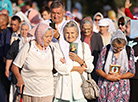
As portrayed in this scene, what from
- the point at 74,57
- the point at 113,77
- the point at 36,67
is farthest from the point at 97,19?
the point at 36,67

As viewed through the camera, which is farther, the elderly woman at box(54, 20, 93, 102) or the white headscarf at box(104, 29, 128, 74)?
the white headscarf at box(104, 29, 128, 74)

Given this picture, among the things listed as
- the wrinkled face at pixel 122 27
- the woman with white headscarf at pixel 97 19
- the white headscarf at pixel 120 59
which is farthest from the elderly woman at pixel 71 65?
the woman with white headscarf at pixel 97 19

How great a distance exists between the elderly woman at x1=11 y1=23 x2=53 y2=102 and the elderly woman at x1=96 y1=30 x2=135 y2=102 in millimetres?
1361

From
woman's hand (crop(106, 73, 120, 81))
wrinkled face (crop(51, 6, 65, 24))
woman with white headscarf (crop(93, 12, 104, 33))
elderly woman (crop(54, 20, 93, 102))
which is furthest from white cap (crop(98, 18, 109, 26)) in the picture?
Result: elderly woman (crop(54, 20, 93, 102))

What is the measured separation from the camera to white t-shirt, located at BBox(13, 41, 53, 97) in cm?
624

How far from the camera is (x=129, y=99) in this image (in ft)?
24.9

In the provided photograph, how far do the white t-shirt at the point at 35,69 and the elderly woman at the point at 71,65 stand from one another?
232 mm

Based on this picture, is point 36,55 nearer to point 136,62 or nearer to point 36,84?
A: point 36,84

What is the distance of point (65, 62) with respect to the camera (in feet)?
21.2

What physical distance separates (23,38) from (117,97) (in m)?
2.50

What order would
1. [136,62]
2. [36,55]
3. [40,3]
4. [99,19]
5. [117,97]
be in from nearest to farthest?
[36,55]
[117,97]
[136,62]
[99,19]
[40,3]

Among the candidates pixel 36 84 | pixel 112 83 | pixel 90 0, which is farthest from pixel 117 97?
pixel 90 0

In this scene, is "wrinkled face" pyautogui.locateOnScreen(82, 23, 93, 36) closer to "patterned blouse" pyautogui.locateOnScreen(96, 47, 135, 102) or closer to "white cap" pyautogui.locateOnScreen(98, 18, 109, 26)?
"patterned blouse" pyautogui.locateOnScreen(96, 47, 135, 102)

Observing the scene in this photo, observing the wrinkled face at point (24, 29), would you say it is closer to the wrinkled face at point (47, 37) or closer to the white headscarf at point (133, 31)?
the wrinkled face at point (47, 37)
